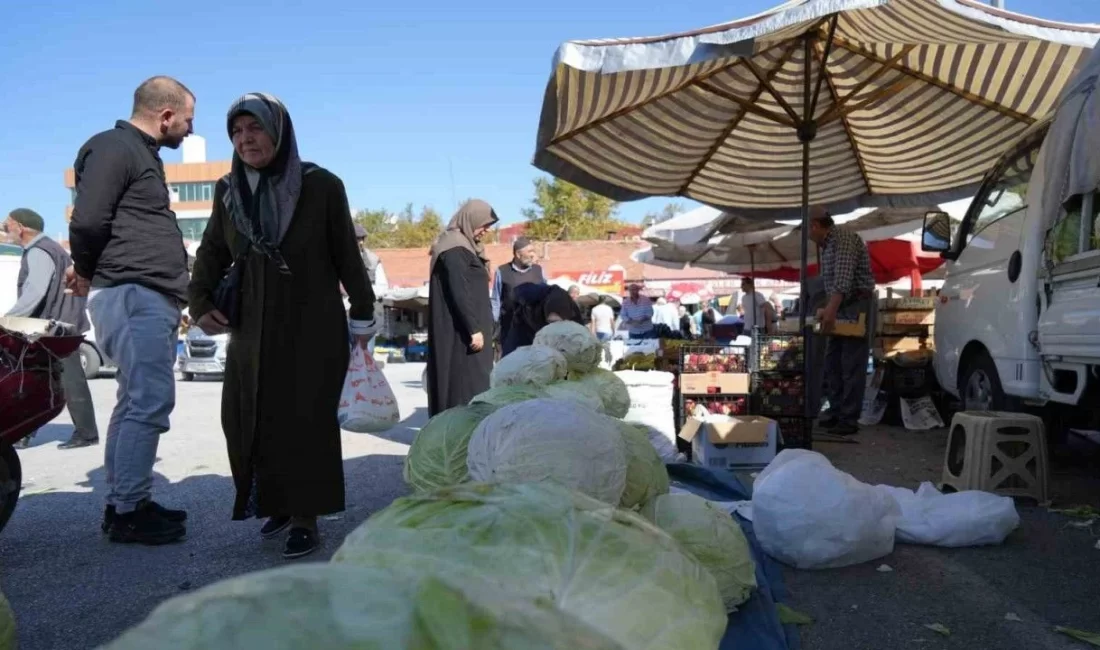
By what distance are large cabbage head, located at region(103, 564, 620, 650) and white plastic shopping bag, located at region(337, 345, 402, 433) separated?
10.2 feet

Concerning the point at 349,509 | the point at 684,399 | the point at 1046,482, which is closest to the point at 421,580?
the point at 349,509

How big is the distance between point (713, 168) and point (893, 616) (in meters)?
5.84

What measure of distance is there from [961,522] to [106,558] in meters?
4.09

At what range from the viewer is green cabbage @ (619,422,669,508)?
2.36 meters

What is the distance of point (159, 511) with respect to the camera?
387cm

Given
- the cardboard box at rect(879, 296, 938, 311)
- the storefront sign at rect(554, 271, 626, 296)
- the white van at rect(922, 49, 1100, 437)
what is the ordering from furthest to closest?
the storefront sign at rect(554, 271, 626, 296)
the cardboard box at rect(879, 296, 938, 311)
the white van at rect(922, 49, 1100, 437)

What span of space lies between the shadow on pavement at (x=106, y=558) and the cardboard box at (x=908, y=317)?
5.87 metres

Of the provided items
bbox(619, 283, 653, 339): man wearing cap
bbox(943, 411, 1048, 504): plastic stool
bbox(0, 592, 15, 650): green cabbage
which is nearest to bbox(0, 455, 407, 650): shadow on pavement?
bbox(0, 592, 15, 650): green cabbage

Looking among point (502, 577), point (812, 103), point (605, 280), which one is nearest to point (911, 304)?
point (812, 103)

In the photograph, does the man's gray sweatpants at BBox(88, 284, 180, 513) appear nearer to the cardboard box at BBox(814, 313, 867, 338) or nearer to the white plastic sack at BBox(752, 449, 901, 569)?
the white plastic sack at BBox(752, 449, 901, 569)

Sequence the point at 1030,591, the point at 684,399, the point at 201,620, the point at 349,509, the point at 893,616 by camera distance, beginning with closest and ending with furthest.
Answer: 1. the point at 201,620
2. the point at 893,616
3. the point at 1030,591
4. the point at 349,509
5. the point at 684,399

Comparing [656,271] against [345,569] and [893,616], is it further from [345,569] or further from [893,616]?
[345,569]

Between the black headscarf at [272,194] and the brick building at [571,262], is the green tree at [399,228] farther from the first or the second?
the black headscarf at [272,194]

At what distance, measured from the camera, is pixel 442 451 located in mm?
2605
